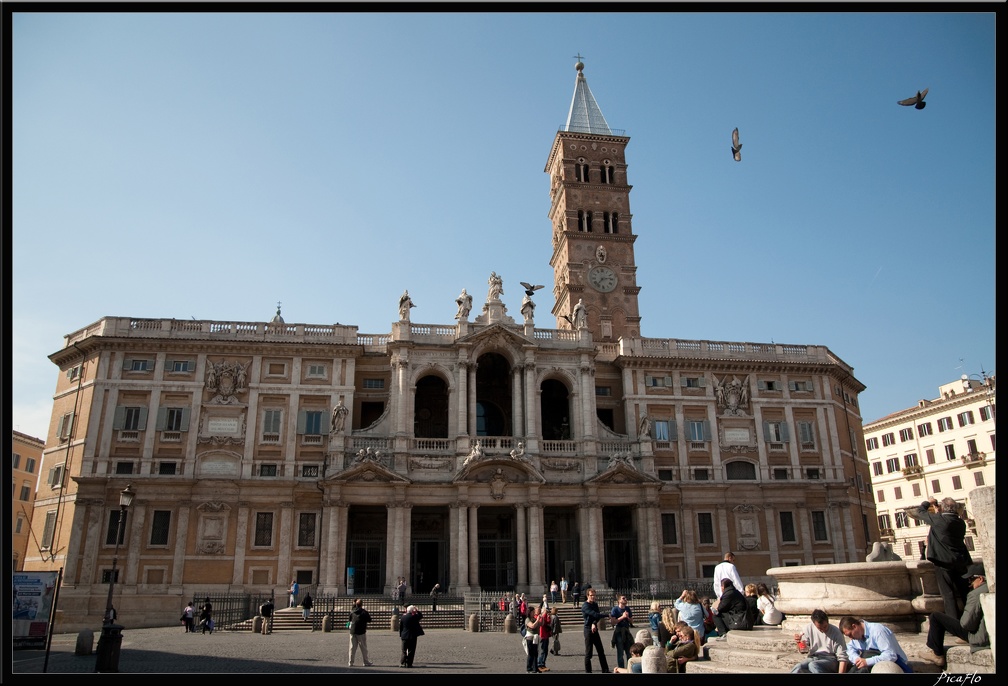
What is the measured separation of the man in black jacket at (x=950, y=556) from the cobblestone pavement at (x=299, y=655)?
9.10 meters

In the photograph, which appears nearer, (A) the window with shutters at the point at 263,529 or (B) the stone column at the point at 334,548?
(B) the stone column at the point at 334,548

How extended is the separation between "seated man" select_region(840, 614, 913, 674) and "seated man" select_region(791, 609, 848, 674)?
0.25 metres

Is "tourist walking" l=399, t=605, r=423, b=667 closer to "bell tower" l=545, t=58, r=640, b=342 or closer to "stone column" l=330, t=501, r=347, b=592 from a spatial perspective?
"stone column" l=330, t=501, r=347, b=592

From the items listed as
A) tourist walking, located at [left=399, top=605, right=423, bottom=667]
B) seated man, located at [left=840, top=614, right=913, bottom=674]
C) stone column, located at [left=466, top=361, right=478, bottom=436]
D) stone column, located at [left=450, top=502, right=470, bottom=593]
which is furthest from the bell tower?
seated man, located at [left=840, top=614, right=913, bottom=674]

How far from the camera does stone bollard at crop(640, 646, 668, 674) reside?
489 inches

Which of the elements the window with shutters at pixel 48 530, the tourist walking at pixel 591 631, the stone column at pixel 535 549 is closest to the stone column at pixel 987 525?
the tourist walking at pixel 591 631

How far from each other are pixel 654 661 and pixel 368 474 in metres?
27.8

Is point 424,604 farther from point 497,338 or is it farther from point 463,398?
point 497,338

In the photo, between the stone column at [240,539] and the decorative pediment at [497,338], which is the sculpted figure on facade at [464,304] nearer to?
the decorative pediment at [497,338]

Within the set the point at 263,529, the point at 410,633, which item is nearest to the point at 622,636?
the point at 410,633

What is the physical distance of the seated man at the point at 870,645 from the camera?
9.98 meters

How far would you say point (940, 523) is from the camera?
11.2 m
